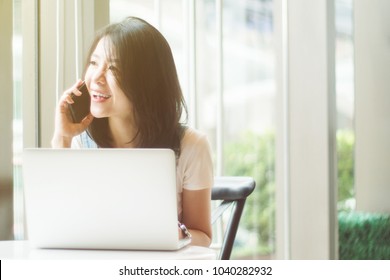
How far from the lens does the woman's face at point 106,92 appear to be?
1.51 m

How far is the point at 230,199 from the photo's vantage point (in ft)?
5.19

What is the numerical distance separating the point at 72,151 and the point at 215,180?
0.46 meters

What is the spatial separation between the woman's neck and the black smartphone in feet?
0.20

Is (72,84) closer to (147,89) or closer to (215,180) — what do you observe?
(147,89)

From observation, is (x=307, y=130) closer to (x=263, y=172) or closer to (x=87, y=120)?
(x=263, y=172)

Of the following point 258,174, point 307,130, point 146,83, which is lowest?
point 258,174

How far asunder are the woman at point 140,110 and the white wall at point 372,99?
38 cm

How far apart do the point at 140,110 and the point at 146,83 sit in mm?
64

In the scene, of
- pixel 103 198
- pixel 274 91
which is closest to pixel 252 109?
pixel 274 91

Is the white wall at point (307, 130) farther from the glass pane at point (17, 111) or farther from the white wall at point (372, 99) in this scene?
the glass pane at point (17, 111)

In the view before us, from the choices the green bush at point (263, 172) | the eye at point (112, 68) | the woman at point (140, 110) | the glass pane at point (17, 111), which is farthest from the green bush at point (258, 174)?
the glass pane at point (17, 111)

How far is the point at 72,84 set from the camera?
1586 mm

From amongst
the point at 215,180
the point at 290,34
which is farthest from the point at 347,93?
the point at 215,180

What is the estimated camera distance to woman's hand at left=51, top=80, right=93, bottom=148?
5.02 feet
